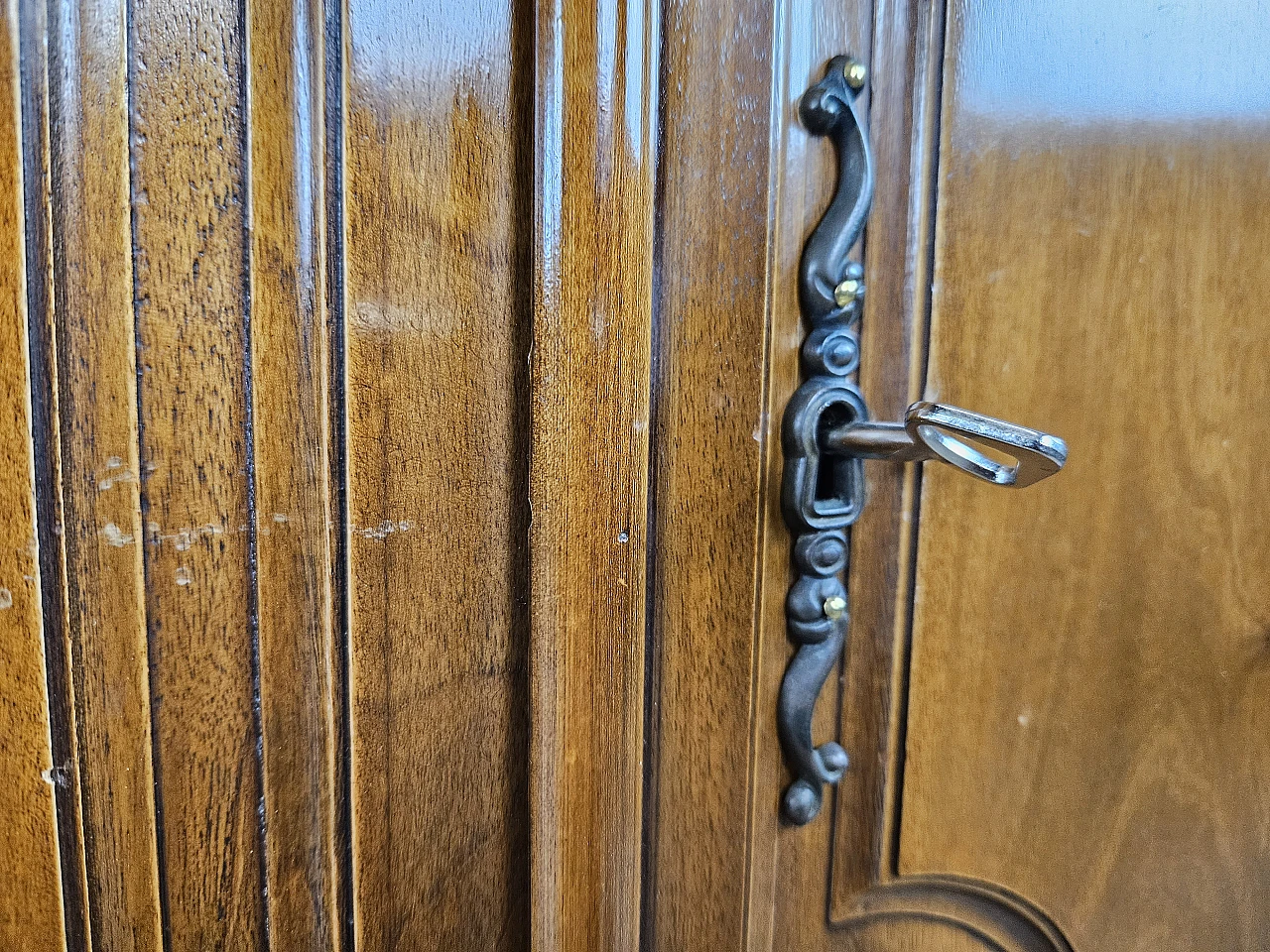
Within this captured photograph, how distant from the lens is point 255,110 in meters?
0.22

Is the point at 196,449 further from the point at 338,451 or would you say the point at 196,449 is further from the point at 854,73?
the point at 854,73

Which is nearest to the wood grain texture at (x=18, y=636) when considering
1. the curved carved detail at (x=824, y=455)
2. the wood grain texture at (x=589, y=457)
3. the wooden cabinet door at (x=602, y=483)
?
the wooden cabinet door at (x=602, y=483)

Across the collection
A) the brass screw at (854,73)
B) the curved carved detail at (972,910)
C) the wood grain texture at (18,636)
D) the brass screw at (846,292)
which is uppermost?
the brass screw at (854,73)

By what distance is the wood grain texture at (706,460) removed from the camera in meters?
0.29

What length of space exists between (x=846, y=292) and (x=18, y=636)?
0.31m

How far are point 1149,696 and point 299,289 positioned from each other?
424 millimetres

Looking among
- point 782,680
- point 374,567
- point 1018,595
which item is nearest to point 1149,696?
point 1018,595

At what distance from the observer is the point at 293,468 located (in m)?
0.24

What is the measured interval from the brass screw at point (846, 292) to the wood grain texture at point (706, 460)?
3 cm

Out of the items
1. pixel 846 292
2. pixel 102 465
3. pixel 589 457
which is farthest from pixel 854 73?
pixel 102 465

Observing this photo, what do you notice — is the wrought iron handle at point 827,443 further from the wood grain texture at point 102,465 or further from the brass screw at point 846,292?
the wood grain texture at point 102,465

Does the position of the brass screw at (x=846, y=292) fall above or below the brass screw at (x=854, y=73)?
below

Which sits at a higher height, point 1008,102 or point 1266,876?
point 1008,102

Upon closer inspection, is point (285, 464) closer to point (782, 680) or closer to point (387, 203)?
point (387, 203)
